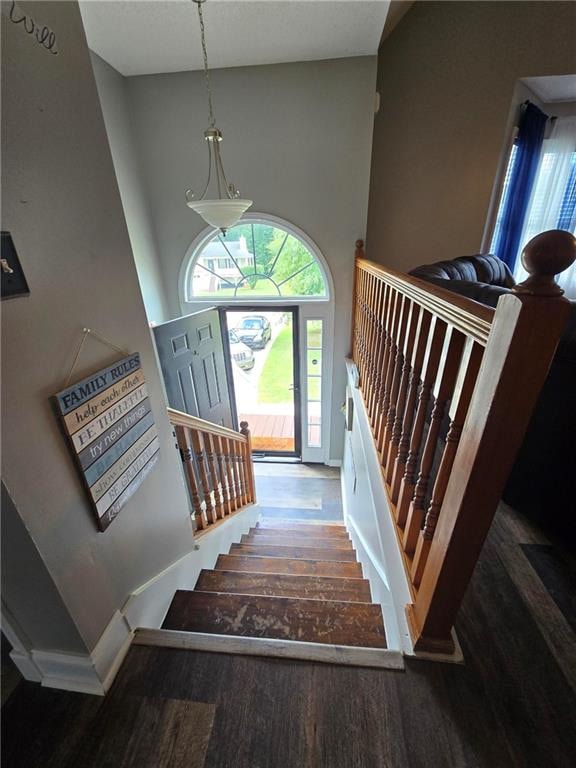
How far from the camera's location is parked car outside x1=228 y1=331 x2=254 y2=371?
13.3 feet

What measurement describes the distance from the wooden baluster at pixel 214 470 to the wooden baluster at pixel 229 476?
0.14 metres

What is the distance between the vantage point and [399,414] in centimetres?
134

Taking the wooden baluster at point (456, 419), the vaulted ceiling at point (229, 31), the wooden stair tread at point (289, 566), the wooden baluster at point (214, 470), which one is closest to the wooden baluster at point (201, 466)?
the wooden baluster at point (214, 470)

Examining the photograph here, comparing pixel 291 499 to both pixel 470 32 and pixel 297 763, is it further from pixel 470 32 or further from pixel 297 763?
pixel 470 32

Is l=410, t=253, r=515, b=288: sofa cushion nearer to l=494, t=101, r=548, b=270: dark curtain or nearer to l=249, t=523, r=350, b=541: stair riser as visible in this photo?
l=494, t=101, r=548, b=270: dark curtain

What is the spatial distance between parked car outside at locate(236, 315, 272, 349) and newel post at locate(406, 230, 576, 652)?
3340 millimetres

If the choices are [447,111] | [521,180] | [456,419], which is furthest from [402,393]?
[521,180]

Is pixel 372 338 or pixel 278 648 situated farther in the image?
pixel 372 338

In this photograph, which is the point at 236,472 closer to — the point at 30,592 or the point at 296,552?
the point at 296,552

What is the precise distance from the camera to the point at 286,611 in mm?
1434

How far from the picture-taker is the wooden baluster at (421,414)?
946mm

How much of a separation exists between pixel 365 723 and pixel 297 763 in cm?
21

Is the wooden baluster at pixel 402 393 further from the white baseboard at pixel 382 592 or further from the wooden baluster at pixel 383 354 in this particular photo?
the white baseboard at pixel 382 592

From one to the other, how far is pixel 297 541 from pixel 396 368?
2.10 meters
